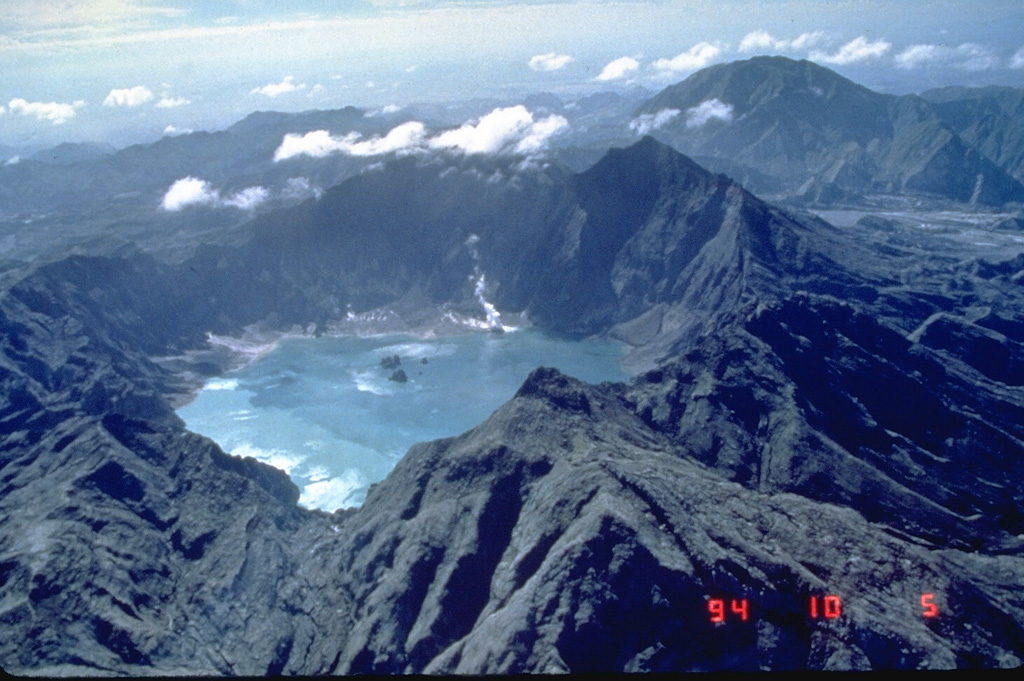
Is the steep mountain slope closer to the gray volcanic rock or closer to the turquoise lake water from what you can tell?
the turquoise lake water

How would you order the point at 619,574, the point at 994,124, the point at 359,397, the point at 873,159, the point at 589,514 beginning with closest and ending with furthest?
the point at 619,574, the point at 589,514, the point at 359,397, the point at 994,124, the point at 873,159

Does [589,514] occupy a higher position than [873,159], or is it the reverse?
[589,514]

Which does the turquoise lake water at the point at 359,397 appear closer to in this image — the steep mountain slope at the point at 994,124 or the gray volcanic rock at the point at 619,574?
the gray volcanic rock at the point at 619,574

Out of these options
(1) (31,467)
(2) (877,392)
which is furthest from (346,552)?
(2) (877,392)

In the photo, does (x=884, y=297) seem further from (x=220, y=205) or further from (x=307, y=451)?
(x=220, y=205)

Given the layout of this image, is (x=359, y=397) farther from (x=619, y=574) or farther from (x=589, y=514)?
(x=619, y=574)

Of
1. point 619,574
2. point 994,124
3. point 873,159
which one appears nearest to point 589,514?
point 619,574

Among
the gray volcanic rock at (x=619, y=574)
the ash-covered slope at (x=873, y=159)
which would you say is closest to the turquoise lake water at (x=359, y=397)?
the gray volcanic rock at (x=619, y=574)

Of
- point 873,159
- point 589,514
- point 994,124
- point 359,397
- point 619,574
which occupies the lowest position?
point 359,397

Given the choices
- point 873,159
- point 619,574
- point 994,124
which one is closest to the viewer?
point 619,574
